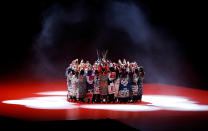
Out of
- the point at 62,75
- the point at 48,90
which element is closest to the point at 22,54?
the point at 62,75

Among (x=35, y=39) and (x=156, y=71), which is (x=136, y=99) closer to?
(x=156, y=71)

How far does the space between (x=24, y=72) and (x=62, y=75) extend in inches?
52.9

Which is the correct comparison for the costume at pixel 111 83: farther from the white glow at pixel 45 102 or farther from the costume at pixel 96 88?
the white glow at pixel 45 102

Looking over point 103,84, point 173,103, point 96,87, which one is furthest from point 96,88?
point 173,103

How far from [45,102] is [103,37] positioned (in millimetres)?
5189

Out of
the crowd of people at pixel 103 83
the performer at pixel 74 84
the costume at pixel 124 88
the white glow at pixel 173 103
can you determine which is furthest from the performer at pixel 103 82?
the white glow at pixel 173 103

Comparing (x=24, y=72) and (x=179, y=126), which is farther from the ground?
(x=24, y=72)

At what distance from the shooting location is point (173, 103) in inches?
283

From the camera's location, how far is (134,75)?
23.1 feet

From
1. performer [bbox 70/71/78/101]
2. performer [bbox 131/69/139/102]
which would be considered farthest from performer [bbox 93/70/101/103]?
performer [bbox 131/69/139/102]

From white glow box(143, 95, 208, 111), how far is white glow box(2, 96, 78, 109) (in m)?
1.66

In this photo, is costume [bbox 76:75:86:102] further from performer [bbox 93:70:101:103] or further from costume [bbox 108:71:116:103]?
costume [bbox 108:71:116:103]

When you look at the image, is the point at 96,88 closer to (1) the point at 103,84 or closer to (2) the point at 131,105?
(1) the point at 103,84

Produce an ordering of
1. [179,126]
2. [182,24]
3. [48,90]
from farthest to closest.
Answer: [182,24]
[48,90]
[179,126]
